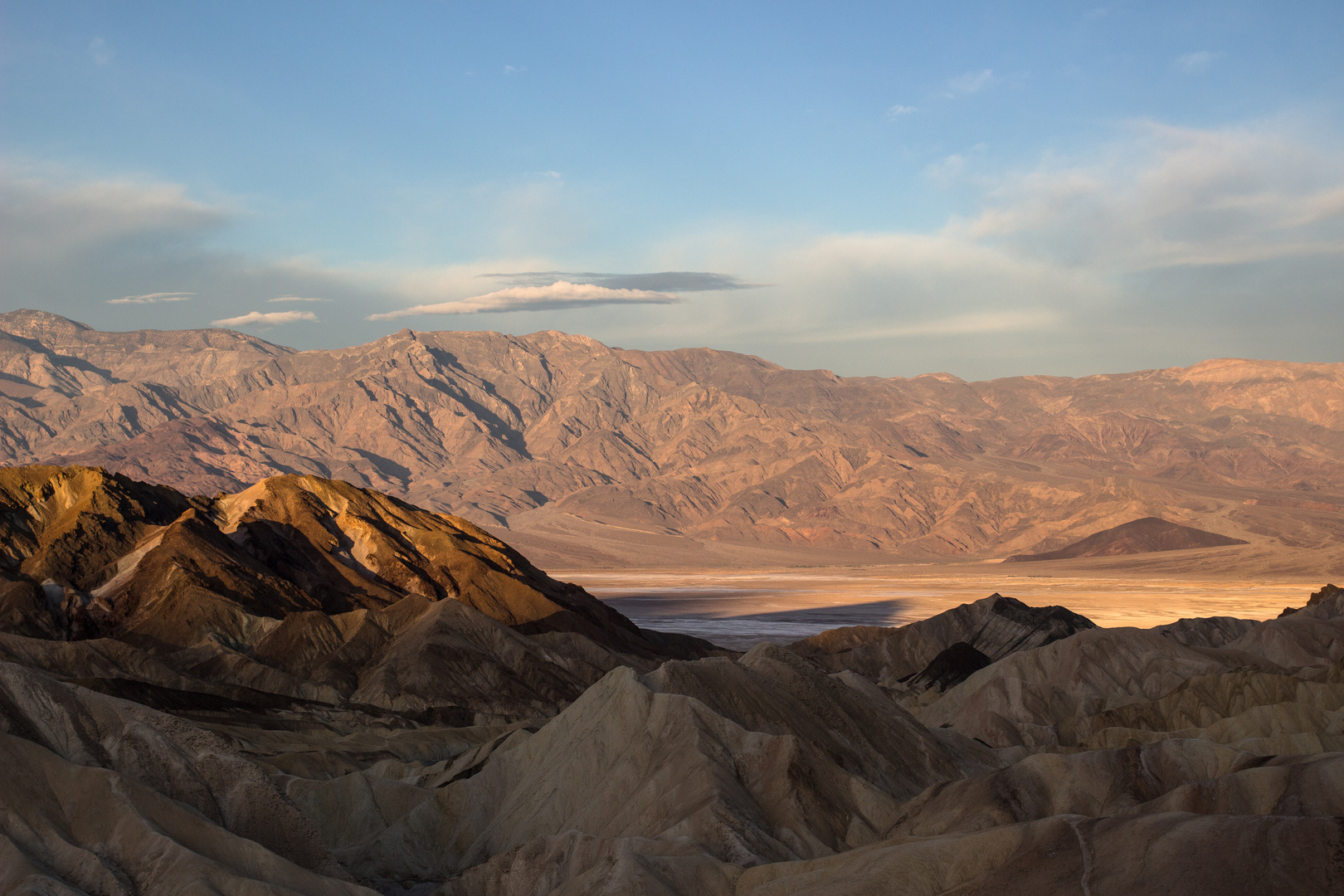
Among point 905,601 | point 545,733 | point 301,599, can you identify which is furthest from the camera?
point 905,601

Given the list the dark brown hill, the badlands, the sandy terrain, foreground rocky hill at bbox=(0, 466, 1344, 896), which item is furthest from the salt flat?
foreground rocky hill at bbox=(0, 466, 1344, 896)

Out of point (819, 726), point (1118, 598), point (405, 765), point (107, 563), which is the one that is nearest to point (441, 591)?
point (107, 563)

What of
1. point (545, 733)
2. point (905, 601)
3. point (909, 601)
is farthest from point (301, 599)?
point (905, 601)

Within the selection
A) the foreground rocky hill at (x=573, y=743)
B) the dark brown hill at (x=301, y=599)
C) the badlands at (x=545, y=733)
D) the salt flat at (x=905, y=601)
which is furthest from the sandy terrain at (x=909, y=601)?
the foreground rocky hill at (x=573, y=743)

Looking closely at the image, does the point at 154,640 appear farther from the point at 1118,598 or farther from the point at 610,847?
the point at 1118,598

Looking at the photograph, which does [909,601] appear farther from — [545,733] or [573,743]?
[573,743]

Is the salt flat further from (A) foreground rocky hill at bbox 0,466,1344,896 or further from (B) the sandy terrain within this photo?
(A) foreground rocky hill at bbox 0,466,1344,896
